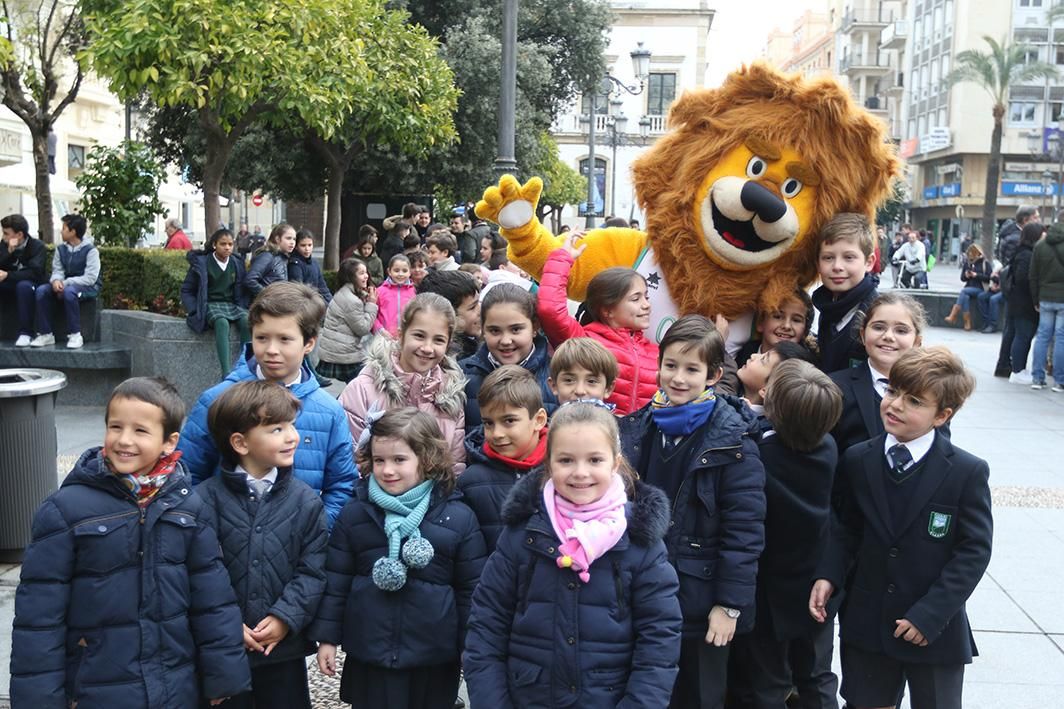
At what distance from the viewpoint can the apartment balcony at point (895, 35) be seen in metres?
65.8

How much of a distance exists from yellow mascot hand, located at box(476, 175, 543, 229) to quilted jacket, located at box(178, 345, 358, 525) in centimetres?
173

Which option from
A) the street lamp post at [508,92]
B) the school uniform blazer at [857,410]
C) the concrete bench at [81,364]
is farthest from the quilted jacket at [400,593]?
the street lamp post at [508,92]

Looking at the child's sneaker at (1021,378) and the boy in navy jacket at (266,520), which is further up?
the boy in navy jacket at (266,520)

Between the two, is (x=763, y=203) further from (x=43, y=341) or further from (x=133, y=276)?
(x=133, y=276)

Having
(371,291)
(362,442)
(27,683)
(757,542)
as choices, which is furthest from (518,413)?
(371,291)

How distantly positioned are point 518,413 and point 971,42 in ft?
192

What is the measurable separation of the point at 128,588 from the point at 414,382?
1.34 metres

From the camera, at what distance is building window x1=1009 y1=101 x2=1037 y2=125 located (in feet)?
181

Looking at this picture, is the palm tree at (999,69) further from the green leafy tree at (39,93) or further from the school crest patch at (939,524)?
the school crest patch at (939,524)

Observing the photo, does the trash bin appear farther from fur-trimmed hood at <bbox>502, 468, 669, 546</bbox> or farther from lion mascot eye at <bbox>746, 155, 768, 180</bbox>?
lion mascot eye at <bbox>746, 155, 768, 180</bbox>

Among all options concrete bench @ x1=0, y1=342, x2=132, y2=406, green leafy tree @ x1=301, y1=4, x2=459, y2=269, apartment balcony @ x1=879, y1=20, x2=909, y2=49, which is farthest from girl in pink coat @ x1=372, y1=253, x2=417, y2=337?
apartment balcony @ x1=879, y1=20, x2=909, y2=49

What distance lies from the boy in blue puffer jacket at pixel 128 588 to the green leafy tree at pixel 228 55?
6.89 metres

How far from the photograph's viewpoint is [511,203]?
199 inches

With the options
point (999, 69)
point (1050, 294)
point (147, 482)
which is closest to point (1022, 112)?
point (999, 69)
